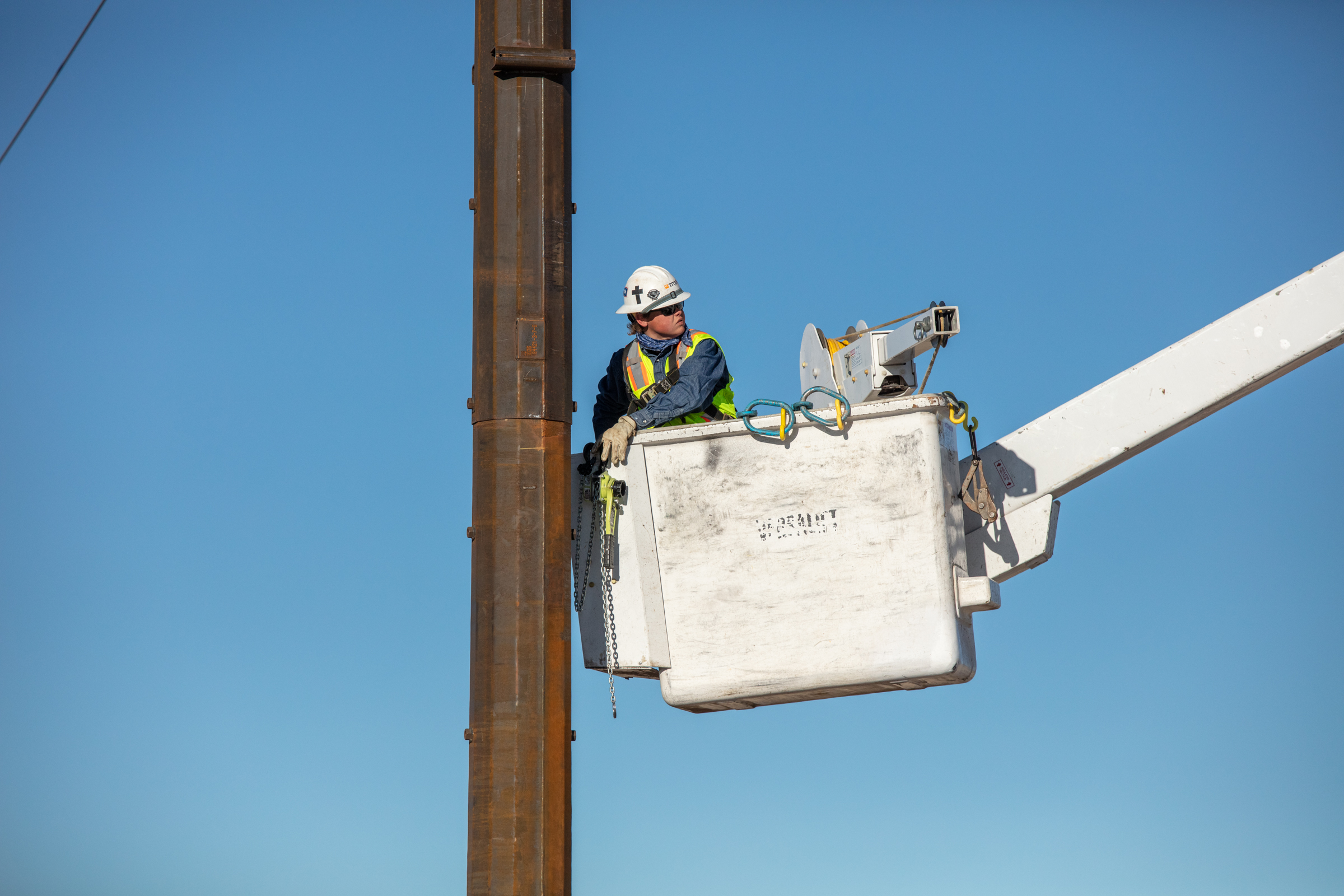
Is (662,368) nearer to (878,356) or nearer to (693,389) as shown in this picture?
(693,389)

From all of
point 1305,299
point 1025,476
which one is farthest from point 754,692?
point 1305,299

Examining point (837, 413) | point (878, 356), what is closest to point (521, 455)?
point (837, 413)

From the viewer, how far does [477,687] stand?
463 centimetres

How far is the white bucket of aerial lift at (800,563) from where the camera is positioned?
4.93 meters

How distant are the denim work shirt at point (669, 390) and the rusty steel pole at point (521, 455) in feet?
1.87

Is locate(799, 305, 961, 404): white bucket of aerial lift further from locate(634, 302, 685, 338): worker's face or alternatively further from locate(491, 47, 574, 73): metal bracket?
locate(491, 47, 574, 73): metal bracket

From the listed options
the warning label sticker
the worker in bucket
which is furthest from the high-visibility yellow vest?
the warning label sticker

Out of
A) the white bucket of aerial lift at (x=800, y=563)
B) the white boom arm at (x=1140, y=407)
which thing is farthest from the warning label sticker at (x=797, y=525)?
the white boom arm at (x=1140, y=407)

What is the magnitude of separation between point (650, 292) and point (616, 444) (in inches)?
44.4

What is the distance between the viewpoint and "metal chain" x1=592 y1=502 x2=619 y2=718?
515cm

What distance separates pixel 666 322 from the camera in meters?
6.07

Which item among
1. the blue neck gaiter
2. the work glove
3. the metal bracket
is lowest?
the work glove

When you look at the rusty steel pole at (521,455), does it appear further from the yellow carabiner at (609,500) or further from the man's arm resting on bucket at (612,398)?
the man's arm resting on bucket at (612,398)

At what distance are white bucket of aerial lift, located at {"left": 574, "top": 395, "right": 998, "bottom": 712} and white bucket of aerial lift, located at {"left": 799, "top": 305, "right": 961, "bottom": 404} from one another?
1.90 ft
